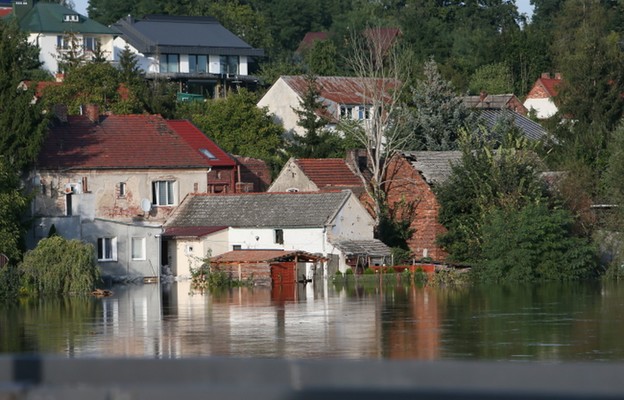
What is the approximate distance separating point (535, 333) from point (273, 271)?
19576 millimetres

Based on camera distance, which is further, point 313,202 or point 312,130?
point 312,130

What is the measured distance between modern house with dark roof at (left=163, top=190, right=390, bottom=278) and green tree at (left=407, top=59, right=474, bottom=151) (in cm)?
1492

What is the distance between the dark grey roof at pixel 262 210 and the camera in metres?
49.1

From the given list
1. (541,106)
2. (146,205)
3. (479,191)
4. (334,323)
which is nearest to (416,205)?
(479,191)

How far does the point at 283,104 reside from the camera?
7706 centimetres

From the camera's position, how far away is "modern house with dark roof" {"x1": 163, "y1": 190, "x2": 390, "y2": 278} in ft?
160

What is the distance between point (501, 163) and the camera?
49.8 m

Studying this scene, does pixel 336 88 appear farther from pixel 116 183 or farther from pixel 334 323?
pixel 334 323

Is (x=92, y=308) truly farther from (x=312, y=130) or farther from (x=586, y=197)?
(x=312, y=130)

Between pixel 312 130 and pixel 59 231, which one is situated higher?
pixel 312 130

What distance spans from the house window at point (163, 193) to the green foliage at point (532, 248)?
13.5 m

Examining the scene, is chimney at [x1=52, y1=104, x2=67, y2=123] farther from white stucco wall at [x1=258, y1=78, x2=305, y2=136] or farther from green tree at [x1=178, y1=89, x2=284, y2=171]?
white stucco wall at [x1=258, y1=78, x2=305, y2=136]

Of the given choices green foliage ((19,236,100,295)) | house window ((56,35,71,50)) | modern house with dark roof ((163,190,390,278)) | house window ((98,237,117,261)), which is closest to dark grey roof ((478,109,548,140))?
modern house with dark roof ((163,190,390,278))

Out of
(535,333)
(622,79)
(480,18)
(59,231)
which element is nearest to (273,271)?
(59,231)
